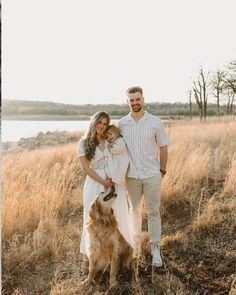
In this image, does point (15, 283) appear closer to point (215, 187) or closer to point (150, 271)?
point (150, 271)

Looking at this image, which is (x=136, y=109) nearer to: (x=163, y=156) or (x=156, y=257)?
(x=163, y=156)

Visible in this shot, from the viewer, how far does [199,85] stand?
2928cm

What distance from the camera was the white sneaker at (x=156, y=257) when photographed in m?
4.21

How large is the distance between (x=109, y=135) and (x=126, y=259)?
49.6 inches

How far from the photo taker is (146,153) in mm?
4215

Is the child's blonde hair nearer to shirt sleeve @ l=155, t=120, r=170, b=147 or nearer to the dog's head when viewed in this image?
shirt sleeve @ l=155, t=120, r=170, b=147

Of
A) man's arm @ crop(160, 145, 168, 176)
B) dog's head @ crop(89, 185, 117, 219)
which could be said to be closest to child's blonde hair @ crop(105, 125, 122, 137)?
man's arm @ crop(160, 145, 168, 176)

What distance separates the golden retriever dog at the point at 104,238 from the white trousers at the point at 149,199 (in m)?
0.42

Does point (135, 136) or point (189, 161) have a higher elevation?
point (135, 136)

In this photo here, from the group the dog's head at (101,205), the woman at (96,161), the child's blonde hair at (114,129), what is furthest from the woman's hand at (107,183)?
the child's blonde hair at (114,129)

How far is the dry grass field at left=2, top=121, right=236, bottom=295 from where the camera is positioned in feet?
12.7

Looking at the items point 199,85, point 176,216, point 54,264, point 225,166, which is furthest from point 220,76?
point 54,264

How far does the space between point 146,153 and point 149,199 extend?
0.50 metres

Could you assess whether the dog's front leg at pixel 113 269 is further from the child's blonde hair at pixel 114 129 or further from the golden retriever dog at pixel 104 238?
the child's blonde hair at pixel 114 129
